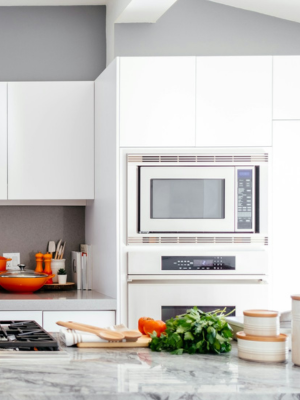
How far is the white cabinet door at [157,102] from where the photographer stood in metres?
3.23

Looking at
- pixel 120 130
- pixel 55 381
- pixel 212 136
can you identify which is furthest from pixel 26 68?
pixel 55 381

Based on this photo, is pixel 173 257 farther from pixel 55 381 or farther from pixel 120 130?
pixel 55 381

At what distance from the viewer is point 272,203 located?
325 centimetres

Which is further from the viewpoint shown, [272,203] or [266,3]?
[266,3]

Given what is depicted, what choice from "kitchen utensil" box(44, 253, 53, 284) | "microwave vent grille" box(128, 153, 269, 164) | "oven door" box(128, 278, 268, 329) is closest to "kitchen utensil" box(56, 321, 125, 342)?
"oven door" box(128, 278, 268, 329)

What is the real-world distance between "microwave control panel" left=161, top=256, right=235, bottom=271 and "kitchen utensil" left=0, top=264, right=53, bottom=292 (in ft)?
2.90

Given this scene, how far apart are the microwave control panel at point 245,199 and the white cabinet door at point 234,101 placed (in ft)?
0.59

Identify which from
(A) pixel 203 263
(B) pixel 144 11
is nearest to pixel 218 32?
(B) pixel 144 11

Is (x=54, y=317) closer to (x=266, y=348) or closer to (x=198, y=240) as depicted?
(x=198, y=240)

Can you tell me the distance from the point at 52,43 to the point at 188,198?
1.68 m

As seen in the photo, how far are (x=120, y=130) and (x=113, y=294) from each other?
3.07 ft

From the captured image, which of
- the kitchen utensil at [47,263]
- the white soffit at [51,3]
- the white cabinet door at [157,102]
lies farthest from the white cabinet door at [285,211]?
the white soffit at [51,3]

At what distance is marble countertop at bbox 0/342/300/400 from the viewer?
1.36 m

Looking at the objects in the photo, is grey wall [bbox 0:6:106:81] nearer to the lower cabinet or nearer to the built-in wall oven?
the built-in wall oven
